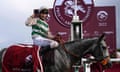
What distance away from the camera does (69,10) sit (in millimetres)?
30250

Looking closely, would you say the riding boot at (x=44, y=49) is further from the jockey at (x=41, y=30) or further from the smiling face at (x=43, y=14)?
the smiling face at (x=43, y=14)

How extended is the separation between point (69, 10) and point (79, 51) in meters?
19.6

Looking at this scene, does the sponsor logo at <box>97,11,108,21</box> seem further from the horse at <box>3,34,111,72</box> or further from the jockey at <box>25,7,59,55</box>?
the jockey at <box>25,7,59,55</box>

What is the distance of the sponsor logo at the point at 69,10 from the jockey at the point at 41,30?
762 inches

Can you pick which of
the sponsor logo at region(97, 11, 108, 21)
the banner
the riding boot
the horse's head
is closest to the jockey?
the riding boot

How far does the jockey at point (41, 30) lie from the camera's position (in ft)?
34.3

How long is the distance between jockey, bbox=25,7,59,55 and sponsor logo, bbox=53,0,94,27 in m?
19.4

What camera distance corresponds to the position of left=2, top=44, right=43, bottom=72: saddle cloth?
34.3ft

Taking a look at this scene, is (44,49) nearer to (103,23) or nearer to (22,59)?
(22,59)

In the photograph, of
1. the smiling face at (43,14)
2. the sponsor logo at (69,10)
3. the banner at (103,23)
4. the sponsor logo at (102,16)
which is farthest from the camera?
the sponsor logo at (102,16)

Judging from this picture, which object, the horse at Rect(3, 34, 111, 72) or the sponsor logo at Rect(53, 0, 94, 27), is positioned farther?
the sponsor logo at Rect(53, 0, 94, 27)

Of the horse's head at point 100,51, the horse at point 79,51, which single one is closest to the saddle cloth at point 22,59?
the horse at point 79,51

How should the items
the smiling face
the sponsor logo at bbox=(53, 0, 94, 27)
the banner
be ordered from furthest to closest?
the banner < the sponsor logo at bbox=(53, 0, 94, 27) < the smiling face

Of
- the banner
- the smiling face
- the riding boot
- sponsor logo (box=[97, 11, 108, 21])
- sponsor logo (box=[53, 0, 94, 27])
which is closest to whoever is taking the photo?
the riding boot
